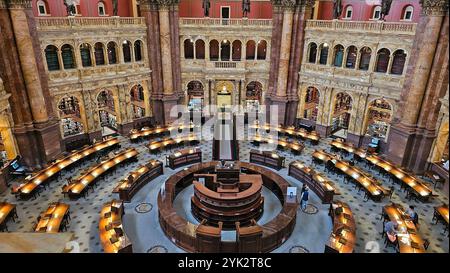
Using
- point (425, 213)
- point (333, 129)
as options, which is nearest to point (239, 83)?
point (333, 129)

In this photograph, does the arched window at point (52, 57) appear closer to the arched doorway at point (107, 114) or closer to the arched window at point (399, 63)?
the arched doorway at point (107, 114)

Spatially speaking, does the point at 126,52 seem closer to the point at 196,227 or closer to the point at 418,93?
the point at 196,227

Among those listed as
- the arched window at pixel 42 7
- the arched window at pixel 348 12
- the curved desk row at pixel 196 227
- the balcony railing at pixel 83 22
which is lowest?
the curved desk row at pixel 196 227

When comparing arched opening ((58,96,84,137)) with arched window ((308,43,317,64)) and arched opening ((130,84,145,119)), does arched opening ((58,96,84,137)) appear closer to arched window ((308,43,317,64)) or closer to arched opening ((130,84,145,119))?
arched opening ((130,84,145,119))

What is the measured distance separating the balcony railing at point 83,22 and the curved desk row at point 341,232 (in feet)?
71.7

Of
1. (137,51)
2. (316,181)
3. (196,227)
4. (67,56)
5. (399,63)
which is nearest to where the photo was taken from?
(196,227)

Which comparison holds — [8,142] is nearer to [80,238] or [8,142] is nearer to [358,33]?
[80,238]

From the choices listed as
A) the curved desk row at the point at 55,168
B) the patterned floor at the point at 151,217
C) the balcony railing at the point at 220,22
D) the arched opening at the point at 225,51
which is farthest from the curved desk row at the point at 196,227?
the arched opening at the point at 225,51

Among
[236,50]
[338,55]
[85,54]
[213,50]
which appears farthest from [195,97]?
[338,55]

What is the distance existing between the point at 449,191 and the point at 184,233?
40.3 feet

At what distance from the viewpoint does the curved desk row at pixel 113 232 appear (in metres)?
12.7

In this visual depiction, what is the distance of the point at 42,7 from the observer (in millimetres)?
24766

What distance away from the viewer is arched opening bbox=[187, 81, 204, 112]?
32.1m

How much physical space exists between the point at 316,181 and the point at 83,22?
20.9 meters
